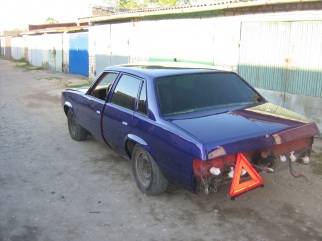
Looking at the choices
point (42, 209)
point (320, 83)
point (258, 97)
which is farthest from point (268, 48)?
point (42, 209)

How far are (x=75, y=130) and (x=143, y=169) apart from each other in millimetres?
2709

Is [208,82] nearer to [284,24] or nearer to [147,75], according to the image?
[147,75]

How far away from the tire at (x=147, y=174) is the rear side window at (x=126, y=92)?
60 centimetres

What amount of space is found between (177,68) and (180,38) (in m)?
6.67

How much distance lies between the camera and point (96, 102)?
5449 mm

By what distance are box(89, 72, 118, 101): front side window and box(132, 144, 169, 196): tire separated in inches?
50.9

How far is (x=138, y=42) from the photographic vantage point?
44.2ft

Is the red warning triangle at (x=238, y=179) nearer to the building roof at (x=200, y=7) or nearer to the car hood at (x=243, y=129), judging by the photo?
the car hood at (x=243, y=129)

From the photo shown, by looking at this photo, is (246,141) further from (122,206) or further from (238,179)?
(122,206)

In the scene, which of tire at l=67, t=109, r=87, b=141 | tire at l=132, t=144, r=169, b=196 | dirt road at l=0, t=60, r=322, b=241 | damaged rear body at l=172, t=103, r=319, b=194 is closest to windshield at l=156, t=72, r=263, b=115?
damaged rear body at l=172, t=103, r=319, b=194

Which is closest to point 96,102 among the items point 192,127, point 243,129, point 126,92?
point 126,92

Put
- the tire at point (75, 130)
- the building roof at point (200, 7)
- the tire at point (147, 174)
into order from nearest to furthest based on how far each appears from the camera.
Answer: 1. the tire at point (147, 174)
2. the tire at point (75, 130)
3. the building roof at point (200, 7)

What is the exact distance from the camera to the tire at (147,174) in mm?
4180

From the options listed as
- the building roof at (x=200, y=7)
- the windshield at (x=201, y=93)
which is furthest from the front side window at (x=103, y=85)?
the building roof at (x=200, y=7)
